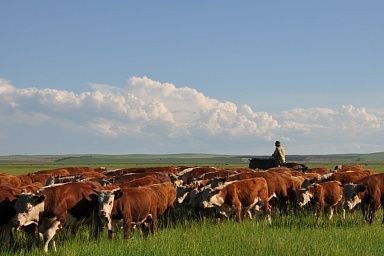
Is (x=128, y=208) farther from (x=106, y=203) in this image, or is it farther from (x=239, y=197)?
(x=239, y=197)

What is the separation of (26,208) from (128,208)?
9.07 ft

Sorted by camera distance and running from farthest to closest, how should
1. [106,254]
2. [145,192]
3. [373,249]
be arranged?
[145,192] → [373,249] → [106,254]

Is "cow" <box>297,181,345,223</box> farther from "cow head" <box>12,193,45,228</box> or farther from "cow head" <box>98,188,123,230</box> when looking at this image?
"cow head" <box>12,193,45,228</box>

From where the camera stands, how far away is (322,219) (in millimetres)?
19344

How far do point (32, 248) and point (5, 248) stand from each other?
2.07ft

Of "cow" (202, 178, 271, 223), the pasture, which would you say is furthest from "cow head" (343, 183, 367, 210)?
"cow" (202, 178, 271, 223)

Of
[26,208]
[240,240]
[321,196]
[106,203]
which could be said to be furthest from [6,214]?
[321,196]

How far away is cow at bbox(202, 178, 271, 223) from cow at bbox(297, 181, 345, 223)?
1260 millimetres

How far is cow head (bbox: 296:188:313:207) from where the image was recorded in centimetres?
2008

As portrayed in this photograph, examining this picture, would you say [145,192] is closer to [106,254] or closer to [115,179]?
[106,254]

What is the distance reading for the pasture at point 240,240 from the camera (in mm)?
12641

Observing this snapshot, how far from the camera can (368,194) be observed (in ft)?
62.1

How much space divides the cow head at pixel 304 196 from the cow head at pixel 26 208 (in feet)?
32.2

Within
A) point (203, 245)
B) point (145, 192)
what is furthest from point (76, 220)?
point (203, 245)
